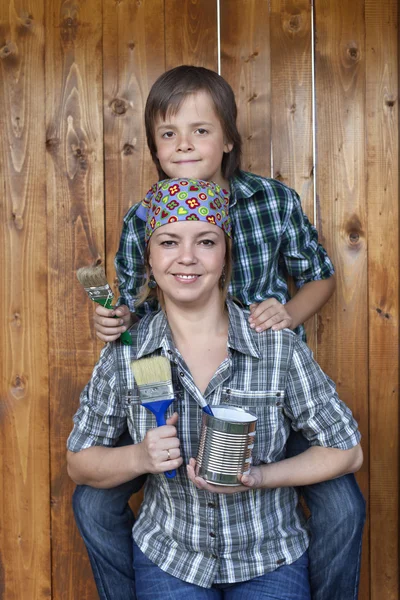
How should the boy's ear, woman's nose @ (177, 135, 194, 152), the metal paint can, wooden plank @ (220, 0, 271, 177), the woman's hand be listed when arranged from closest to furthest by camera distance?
the metal paint can < the woman's hand < woman's nose @ (177, 135, 194, 152) < the boy's ear < wooden plank @ (220, 0, 271, 177)

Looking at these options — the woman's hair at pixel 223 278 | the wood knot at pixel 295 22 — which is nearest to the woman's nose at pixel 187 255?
the woman's hair at pixel 223 278

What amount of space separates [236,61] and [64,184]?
0.71 metres

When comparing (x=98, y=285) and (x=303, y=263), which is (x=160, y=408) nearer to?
(x=98, y=285)

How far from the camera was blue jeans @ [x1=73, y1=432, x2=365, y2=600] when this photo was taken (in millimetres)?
1788

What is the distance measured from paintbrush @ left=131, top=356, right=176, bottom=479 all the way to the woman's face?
0.21 meters

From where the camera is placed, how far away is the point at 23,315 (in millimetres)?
2426

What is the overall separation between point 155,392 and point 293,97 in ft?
4.23

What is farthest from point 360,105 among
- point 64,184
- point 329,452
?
point 329,452

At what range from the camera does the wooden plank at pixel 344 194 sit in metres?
2.36

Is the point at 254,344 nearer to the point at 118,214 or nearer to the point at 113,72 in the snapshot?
the point at 118,214

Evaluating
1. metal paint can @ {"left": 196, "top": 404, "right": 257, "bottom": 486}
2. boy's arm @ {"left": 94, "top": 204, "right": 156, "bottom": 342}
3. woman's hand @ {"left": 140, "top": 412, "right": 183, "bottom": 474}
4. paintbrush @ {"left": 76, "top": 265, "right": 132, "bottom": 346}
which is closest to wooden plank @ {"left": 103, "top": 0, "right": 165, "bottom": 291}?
boy's arm @ {"left": 94, "top": 204, "right": 156, "bottom": 342}

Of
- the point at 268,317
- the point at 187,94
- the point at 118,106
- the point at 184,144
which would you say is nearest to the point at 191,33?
the point at 118,106

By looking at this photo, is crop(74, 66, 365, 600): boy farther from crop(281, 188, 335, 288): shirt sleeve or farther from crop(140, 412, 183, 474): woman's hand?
crop(140, 412, 183, 474): woman's hand

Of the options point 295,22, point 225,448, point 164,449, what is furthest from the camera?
point 295,22
